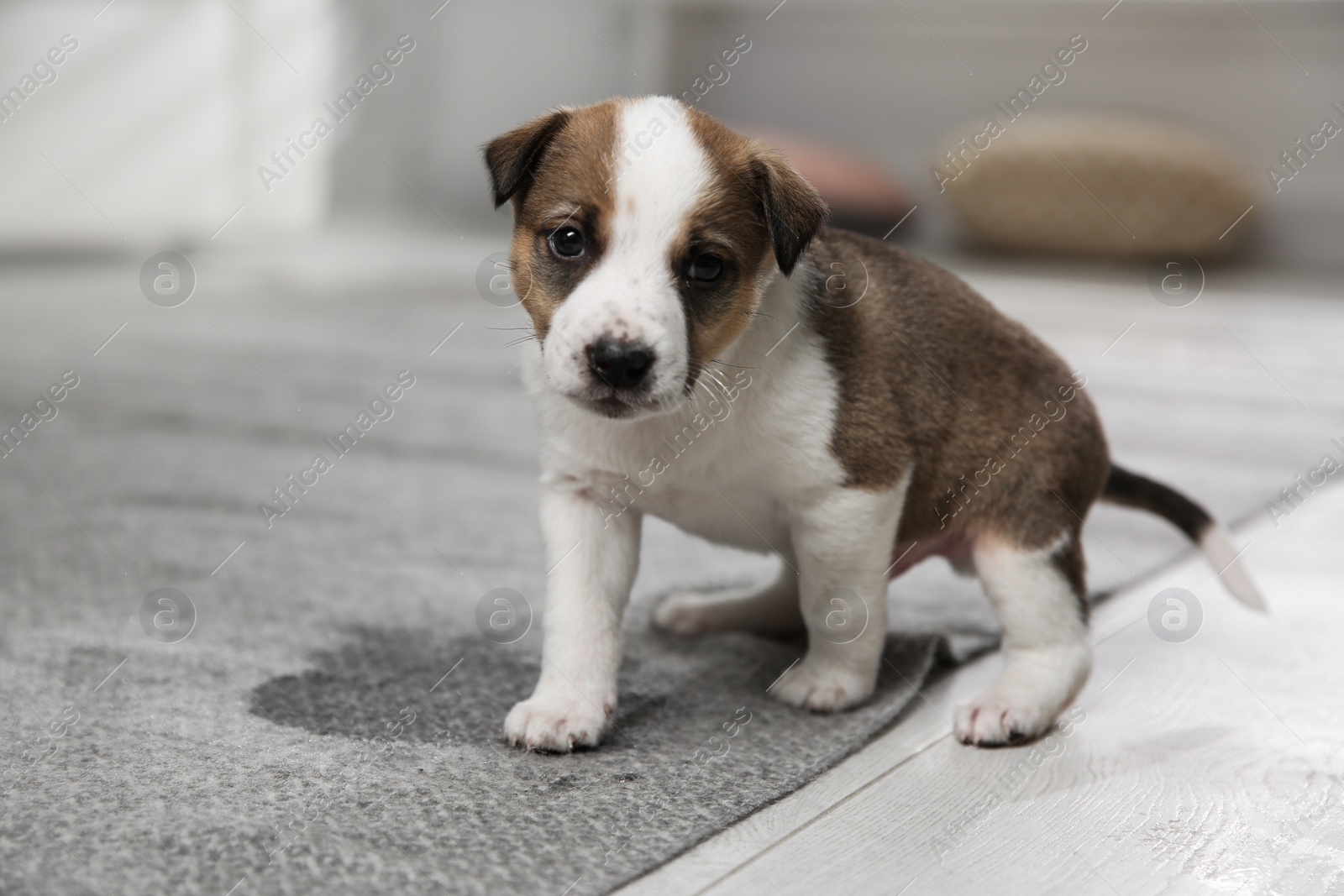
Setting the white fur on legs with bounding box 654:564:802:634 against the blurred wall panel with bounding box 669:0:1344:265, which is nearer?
the white fur on legs with bounding box 654:564:802:634

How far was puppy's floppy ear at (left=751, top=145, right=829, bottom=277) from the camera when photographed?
2260mm

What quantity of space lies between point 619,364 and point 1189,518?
1430 mm

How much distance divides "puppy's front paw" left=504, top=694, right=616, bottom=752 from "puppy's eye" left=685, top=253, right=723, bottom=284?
732mm

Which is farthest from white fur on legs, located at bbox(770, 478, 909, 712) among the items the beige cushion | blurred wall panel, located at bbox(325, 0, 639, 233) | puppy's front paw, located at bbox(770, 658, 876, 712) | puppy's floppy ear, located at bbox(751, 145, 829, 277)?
blurred wall panel, located at bbox(325, 0, 639, 233)

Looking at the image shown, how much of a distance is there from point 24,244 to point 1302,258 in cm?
1065

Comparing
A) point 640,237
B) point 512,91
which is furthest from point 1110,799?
point 512,91

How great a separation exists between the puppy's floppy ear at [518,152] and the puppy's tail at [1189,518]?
→ 1.39m

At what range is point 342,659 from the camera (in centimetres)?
253

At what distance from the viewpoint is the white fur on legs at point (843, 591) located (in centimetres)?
233

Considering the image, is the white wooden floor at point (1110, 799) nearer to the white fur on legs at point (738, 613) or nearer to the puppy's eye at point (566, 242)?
the white fur on legs at point (738, 613)

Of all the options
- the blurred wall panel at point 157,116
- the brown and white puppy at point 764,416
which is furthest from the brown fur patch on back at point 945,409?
the blurred wall panel at point 157,116

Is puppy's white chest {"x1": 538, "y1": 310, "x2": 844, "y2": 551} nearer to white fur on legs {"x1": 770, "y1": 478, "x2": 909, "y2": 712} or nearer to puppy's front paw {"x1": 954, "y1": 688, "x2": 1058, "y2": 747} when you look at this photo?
white fur on legs {"x1": 770, "y1": 478, "x2": 909, "y2": 712}

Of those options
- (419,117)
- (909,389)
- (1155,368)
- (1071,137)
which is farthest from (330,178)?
(909,389)

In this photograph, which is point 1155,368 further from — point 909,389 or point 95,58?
point 95,58
